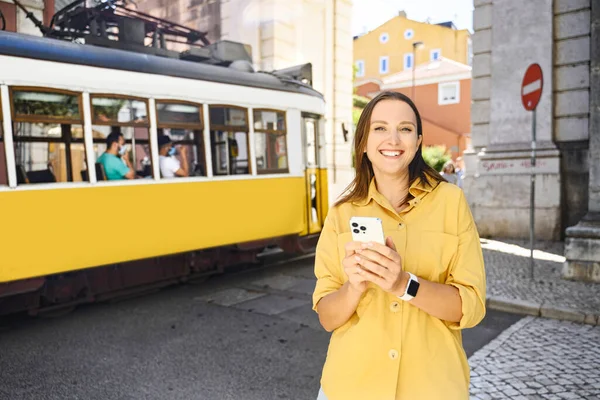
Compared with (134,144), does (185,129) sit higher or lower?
higher

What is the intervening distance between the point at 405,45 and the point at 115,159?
46.1 metres

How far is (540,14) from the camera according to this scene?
10.7m

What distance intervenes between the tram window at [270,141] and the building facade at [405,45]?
39336 mm

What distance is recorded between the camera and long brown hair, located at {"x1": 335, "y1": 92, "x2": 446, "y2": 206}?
1.73 metres

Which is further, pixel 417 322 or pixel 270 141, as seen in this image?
pixel 270 141

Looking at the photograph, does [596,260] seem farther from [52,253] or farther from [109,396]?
[52,253]

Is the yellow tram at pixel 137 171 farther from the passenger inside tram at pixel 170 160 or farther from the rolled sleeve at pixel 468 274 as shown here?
the rolled sleeve at pixel 468 274

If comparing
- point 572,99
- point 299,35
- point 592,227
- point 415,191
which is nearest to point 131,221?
point 415,191

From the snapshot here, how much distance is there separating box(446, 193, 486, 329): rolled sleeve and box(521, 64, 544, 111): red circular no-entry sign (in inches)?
243

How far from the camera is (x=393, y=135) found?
5.54 feet

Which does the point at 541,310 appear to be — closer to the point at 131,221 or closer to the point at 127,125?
the point at 131,221

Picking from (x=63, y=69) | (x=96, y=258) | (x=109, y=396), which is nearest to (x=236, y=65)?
(x=63, y=69)

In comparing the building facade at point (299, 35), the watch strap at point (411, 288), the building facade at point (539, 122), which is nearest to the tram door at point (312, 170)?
the building facade at point (539, 122)

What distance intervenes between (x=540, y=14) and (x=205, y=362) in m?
9.67
